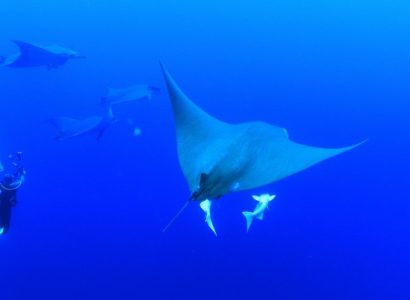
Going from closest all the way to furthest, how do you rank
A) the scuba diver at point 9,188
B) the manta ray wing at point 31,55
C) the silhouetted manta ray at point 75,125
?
the scuba diver at point 9,188 → the manta ray wing at point 31,55 → the silhouetted manta ray at point 75,125

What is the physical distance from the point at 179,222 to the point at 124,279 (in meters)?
1.29

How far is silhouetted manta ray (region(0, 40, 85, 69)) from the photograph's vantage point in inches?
201

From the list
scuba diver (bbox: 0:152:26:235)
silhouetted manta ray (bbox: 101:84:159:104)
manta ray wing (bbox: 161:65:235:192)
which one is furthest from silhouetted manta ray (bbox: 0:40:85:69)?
manta ray wing (bbox: 161:65:235:192)

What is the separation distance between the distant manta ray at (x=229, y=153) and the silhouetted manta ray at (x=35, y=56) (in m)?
2.77

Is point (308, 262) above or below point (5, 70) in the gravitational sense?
below

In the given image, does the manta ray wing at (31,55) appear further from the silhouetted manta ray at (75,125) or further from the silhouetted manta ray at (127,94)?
the silhouetted manta ray at (127,94)

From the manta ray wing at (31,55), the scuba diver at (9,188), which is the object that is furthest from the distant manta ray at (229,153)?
the manta ray wing at (31,55)

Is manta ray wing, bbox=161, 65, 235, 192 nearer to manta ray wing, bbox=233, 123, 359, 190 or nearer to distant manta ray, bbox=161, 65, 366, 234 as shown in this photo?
distant manta ray, bbox=161, 65, 366, 234

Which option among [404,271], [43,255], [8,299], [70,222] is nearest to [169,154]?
[70,222]

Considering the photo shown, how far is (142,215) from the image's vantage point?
7.73 m

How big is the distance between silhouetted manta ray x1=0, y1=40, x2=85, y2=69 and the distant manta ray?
277 cm

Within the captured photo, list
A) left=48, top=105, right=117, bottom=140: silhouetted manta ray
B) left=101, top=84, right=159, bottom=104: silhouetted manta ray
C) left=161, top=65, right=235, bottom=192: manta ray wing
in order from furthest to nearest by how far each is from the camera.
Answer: left=101, top=84, right=159, bottom=104: silhouetted manta ray
left=48, top=105, right=117, bottom=140: silhouetted manta ray
left=161, top=65, right=235, bottom=192: manta ray wing

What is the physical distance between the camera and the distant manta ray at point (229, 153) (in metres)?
2.63

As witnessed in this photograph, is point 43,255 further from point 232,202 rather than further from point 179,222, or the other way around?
point 232,202
